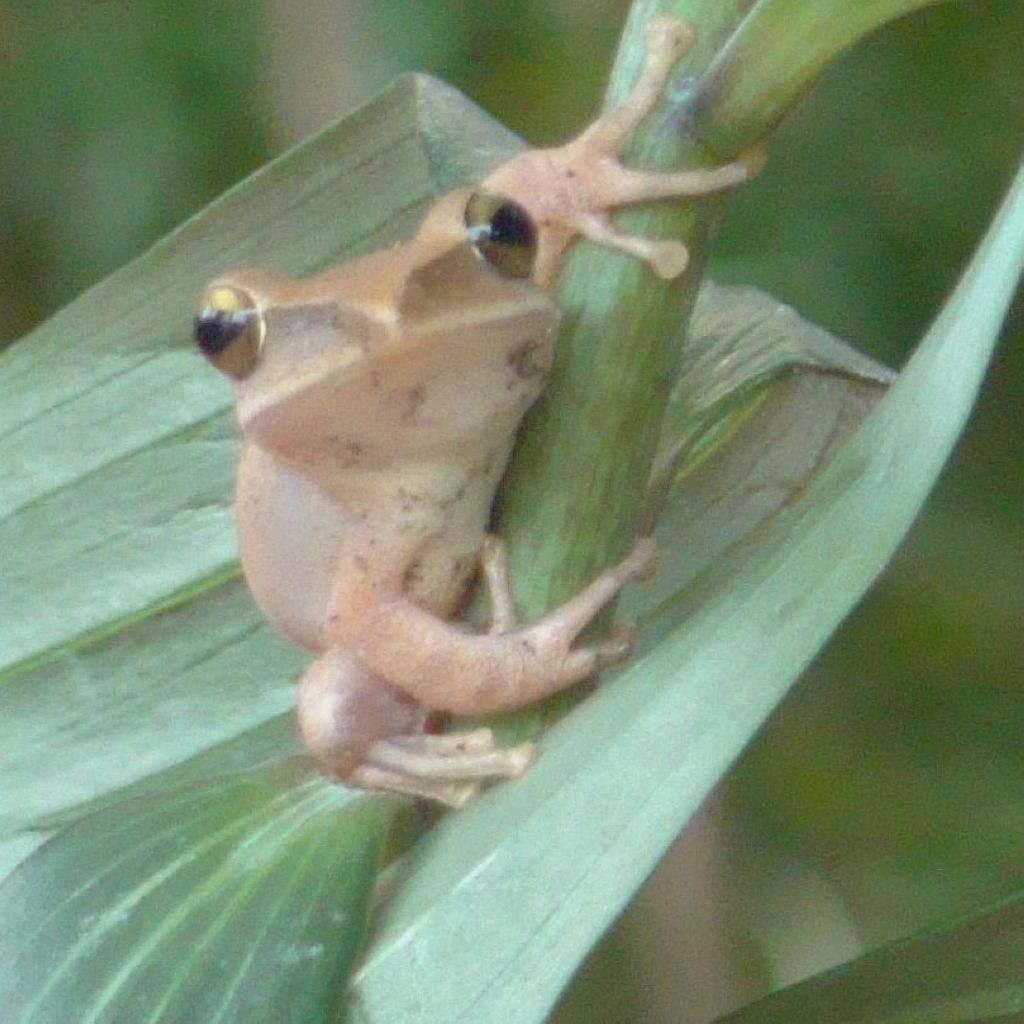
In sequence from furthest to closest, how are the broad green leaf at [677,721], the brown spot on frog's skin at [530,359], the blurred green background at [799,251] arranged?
the blurred green background at [799,251] → the brown spot on frog's skin at [530,359] → the broad green leaf at [677,721]

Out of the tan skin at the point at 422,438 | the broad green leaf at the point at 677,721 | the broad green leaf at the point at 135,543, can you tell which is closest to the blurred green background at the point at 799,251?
the broad green leaf at the point at 135,543

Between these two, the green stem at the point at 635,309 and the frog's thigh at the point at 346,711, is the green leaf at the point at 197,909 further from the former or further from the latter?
the green stem at the point at 635,309

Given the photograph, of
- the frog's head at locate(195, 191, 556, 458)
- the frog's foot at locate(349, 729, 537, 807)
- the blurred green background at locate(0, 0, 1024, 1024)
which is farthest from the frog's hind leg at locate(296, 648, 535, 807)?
the blurred green background at locate(0, 0, 1024, 1024)

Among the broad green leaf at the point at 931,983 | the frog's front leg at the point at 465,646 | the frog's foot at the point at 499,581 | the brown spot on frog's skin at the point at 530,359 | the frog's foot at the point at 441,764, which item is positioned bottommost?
the broad green leaf at the point at 931,983

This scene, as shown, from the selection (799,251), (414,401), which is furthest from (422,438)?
(799,251)

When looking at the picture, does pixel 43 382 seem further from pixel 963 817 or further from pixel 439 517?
pixel 963 817

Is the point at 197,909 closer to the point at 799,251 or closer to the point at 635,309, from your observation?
the point at 635,309
